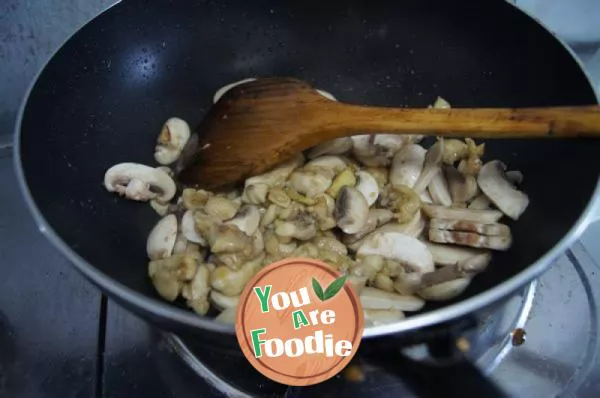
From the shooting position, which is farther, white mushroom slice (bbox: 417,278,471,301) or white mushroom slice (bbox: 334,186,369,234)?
white mushroom slice (bbox: 334,186,369,234)

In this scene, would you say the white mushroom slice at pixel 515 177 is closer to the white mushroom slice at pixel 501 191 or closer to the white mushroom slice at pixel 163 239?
the white mushroom slice at pixel 501 191

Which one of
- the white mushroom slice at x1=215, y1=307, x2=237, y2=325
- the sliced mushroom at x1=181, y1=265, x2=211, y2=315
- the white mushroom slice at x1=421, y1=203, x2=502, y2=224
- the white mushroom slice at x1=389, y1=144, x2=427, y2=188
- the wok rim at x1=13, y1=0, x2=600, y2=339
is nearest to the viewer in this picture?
the wok rim at x1=13, y1=0, x2=600, y2=339

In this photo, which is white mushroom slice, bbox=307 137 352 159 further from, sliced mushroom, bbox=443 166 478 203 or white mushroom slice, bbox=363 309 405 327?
white mushroom slice, bbox=363 309 405 327

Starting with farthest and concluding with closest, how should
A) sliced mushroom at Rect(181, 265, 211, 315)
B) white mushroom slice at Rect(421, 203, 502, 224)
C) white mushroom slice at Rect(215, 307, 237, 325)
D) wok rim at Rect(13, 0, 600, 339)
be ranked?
white mushroom slice at Rect(421, 203, 502, 224)
sliced mushroom at Rect(181, 265, 211, 315)
white mushroom slice at Rect(215, 307, 237, 325)
wok rim at Rect(13, 0, 600, 339)

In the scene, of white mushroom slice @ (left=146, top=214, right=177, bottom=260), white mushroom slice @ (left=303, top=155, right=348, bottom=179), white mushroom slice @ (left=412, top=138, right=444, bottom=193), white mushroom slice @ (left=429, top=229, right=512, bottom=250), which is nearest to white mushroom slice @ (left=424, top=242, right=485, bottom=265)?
white mushroom slice @ (left=429, top=229, right=512, bottom=250)

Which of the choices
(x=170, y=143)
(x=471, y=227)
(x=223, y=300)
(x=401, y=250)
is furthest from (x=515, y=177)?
(x=170, y=143)

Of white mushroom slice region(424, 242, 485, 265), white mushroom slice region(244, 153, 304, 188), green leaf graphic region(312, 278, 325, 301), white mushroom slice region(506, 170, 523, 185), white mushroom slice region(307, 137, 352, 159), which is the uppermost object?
white mushroom slice region(506, 170, 523, 185)
